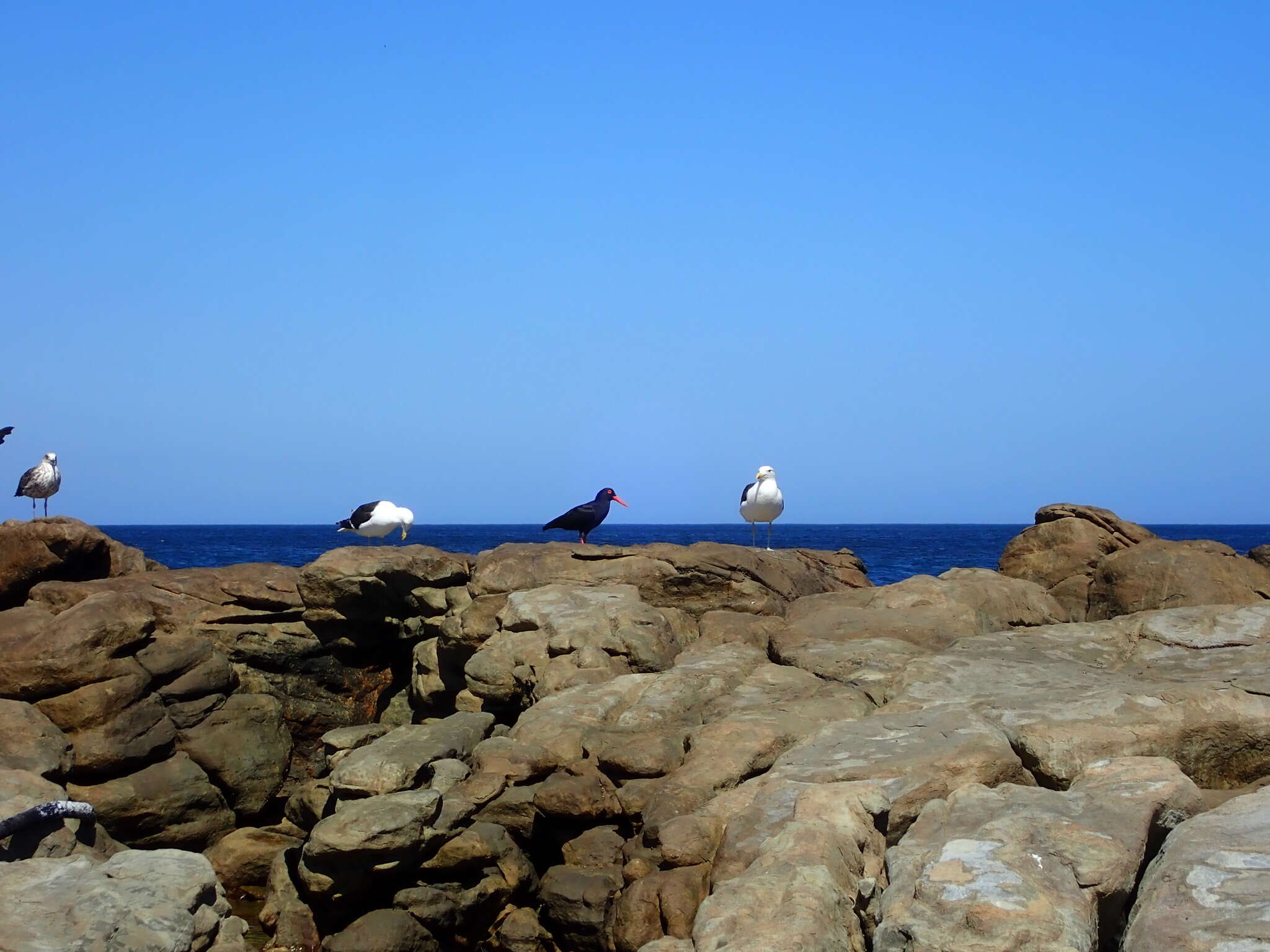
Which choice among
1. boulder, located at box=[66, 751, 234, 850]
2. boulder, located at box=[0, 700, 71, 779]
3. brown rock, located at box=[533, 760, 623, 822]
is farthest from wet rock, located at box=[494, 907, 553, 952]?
boulder, located at box=[0, 700, 71, 779]

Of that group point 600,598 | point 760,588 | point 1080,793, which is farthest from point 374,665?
point 1080,793

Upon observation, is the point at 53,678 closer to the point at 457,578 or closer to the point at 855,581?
the point at 457,578

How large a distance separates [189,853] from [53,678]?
4271mm

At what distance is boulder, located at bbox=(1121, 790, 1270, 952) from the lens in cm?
511

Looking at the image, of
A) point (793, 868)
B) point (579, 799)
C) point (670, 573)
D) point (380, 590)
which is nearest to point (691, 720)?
point (579, 799)

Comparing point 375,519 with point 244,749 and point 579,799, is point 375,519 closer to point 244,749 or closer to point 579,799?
point 244,749

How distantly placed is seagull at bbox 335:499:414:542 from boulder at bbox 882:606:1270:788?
1133 centimetres

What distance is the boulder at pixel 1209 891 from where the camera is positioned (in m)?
5.11

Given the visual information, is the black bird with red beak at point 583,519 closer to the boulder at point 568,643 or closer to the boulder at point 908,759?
the boulder at point 568,643

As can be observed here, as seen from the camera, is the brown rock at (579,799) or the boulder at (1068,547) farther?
the boulder at (1068,547)

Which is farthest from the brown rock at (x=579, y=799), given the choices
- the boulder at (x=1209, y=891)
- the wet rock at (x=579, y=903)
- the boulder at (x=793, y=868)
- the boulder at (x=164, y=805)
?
the boulder at (x=164, y=805)

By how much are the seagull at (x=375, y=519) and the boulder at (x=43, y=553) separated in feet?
16.9

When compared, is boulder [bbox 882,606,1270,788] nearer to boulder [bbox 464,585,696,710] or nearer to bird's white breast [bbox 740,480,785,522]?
boulder [bbox 464,585,696,710]

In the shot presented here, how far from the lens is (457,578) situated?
14.4 meters
